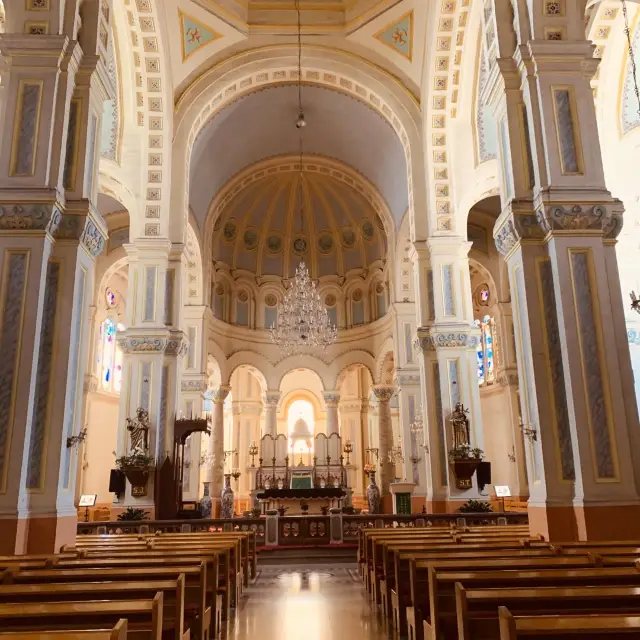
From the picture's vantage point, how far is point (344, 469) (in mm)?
27641

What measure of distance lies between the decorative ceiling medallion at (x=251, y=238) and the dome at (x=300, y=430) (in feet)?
36.7

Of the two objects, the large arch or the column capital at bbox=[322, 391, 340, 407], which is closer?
the large arch

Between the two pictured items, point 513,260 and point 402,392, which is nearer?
point 513,260

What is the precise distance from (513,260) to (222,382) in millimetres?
18280

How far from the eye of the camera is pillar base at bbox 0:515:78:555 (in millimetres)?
7067

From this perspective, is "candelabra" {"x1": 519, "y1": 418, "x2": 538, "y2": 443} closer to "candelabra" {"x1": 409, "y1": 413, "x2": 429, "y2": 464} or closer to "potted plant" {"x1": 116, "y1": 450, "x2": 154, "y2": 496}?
"potted plant" {"x1": 116, "y1": 450, "x2": 154, "y2": 496}

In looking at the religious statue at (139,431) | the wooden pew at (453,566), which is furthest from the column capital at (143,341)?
the wooden pew at (453,566)

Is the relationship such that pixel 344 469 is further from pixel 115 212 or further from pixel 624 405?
pixel 624 405

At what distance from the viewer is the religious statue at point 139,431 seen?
14772 millimetres

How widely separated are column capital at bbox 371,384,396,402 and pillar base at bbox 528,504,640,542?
58.9ft

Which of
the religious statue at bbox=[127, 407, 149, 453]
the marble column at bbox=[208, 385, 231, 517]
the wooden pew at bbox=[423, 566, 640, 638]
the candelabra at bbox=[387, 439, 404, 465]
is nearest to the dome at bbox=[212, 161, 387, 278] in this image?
the marble column at bbox=[208, 385, 231, 517]

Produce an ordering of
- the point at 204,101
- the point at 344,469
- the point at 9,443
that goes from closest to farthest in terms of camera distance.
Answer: the point at 9,443 → the point at 204,101 → the point at 344,469

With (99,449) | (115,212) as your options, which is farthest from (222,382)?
(115,212)

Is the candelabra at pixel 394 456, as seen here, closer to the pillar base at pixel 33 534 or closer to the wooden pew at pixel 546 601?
the pillar base at pixel 33 534
